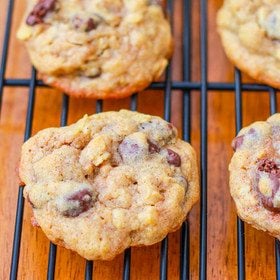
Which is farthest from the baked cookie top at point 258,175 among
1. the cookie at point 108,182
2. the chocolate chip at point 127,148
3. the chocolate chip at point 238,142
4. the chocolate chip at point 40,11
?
the chocolate chip at point 40,11

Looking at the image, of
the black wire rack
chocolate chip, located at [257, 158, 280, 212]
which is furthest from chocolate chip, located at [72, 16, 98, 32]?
chocolate chip, located at [257, 158, 280, 212]

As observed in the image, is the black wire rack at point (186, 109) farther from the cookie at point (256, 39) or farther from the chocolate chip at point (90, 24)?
the chocolate chip at point (90, 24)

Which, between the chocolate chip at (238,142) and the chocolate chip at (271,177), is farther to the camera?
the chocolate chip at (238,142)

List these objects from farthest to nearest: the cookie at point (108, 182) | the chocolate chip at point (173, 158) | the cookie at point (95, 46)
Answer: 1. the cookie at point (95, 46)
2. the chocolate chip at point (173, 158)
3. the cookie at point (108, 182)

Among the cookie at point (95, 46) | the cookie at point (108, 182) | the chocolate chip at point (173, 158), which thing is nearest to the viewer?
the cookie at point (108, 182)

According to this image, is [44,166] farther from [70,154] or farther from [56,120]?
[56,120]

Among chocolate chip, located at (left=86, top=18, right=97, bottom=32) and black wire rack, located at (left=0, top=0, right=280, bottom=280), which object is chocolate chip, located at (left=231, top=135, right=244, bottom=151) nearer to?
black wire rack, located at (left=0, top=0, right=280, bottom=280)

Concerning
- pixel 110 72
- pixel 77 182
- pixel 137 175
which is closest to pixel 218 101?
pixel 110 72

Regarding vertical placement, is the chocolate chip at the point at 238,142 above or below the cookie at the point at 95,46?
below
